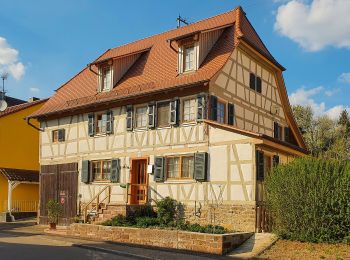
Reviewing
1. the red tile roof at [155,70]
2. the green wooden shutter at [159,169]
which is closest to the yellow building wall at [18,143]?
the red tile roof at [155,70]

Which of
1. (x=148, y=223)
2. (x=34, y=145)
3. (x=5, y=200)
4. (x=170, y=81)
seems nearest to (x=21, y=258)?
(x=148, y=223)

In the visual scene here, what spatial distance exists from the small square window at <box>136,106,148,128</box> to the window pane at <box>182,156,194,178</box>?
293 centimetres

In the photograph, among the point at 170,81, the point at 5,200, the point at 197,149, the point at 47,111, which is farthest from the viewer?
the point at 5,200

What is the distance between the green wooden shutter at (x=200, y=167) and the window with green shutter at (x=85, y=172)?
22.9 ft

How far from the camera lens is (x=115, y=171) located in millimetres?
22828

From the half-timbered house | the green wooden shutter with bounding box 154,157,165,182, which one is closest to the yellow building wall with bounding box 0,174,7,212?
the half-timbered house

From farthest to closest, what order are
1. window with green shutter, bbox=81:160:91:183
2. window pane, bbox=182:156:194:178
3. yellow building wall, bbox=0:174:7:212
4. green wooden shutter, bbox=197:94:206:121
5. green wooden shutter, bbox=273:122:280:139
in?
yellow building wall, bbox=0:174:7:212 < green wooden shutter, bbox=273:122:280:139 < window with green shutter, bbox=81:160:91:183 < window pane, bbox=182:156:194:178 < green wooden shutter, bbox=197:94:206:121

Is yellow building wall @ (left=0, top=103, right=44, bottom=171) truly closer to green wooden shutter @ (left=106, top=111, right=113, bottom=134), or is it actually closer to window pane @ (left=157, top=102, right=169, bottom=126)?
green wooden shutter @ (left=106, top=111, right=113, bottom=134)

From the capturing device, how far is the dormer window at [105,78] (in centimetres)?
2488

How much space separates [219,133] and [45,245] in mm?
7556

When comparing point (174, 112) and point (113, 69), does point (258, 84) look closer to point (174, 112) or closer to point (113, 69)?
point (174, 112)

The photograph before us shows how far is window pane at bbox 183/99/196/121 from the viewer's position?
2009 cm

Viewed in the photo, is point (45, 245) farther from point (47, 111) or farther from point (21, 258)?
point (47, 111)

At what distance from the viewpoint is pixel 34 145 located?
33.1m
